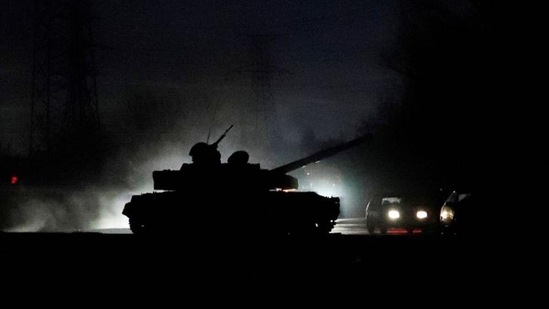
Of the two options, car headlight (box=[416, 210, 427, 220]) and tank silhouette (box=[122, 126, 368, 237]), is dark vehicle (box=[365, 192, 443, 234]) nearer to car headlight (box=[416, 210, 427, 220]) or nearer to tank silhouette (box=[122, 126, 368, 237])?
car headlight (box=[416, 210, 427, 220])

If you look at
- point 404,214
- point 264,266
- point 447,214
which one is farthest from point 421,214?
point 264,266

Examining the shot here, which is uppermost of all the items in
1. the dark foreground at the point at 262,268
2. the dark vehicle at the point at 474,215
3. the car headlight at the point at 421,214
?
the car headlight at the point at 421,214

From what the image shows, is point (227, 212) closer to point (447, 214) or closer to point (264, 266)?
point (447, 214)

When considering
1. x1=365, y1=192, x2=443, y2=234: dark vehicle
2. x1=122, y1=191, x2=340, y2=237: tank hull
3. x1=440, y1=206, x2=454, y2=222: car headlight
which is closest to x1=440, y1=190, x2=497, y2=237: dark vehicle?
x1=440, y1=206, x2=454, y2=222: car headlight

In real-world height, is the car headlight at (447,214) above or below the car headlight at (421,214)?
below

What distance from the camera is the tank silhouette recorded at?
19844 mm

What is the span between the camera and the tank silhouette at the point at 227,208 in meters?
19.8

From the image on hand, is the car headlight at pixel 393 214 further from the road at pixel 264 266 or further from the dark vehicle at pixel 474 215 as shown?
the road at pixel 264 266

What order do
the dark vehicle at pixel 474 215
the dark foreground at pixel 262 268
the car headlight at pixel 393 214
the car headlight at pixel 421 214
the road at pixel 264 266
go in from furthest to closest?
the car headlight at pixel 393 214, the car headlight at pixel 421 214, the dark vehicle at pixel 474 215, the road at pixel 264 266, the dark foreground at pixel 262 268

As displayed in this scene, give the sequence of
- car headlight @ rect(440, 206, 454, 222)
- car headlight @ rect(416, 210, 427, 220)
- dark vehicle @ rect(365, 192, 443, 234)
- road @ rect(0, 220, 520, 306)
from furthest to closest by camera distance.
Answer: dark vehicle @ rect(365, 192, 443, 234) < car headlight @ rect(416, 210, 427, 220) < car headlight @ rect(440, 206, 454, 222) < road @ rect(0, 220, 520, 306)

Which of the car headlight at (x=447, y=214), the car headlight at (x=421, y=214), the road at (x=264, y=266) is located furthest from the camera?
the car headlight at (x=421, y=214)

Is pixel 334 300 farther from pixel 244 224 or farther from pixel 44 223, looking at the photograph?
pixel 44 223

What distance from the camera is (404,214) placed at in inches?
1257

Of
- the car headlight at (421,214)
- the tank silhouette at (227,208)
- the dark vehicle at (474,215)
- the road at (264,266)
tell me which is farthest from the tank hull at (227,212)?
the car headlight at (421,214)
